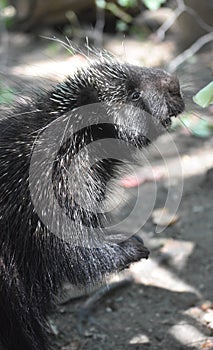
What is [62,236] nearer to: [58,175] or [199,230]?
[58,175]

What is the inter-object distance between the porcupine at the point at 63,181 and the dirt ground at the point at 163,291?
359mm

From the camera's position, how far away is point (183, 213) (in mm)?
4156

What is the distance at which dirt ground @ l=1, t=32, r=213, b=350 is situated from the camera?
127 inches

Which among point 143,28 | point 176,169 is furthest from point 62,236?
point 143,28

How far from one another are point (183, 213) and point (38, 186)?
1.79 meters

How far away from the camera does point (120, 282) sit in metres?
3.59

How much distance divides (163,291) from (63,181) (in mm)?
1220

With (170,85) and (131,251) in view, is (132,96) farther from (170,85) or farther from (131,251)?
(131,251)

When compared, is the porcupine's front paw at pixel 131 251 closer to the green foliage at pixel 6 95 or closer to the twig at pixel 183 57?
the green foliage at pixel 6 95

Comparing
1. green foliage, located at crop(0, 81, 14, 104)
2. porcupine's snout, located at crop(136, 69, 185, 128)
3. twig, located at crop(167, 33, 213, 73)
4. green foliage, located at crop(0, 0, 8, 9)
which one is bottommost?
porcupine's snout, located at crop(136, 69, 185, 128)

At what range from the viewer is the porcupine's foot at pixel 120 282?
112 inches

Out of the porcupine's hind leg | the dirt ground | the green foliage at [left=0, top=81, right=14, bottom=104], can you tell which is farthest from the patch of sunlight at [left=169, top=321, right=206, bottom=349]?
the green foliage at [left=0, top=81, right=14, bottom=104]

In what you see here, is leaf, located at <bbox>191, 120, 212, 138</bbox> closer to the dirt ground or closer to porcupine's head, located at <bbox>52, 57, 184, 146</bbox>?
the dirt ground

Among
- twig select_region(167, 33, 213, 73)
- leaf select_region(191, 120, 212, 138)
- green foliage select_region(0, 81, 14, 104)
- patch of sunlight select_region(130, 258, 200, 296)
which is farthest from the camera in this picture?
twig select_region(167, 33, 213, 73)
